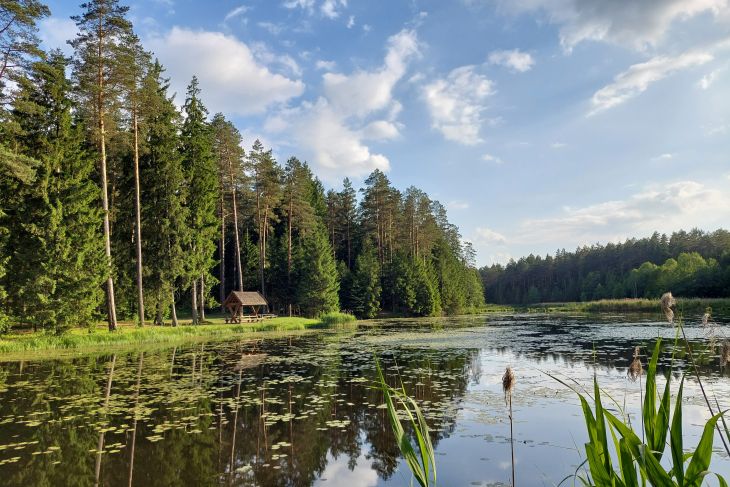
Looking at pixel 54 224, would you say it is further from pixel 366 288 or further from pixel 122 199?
pixel 366 288

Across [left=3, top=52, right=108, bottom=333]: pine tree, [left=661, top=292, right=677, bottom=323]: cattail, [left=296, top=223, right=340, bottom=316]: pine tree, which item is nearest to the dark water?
[left=661, top=292, right=677, bottom=323]: cattail

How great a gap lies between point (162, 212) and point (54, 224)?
9.45 meters

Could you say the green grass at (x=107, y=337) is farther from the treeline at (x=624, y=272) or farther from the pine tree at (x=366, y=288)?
the treeline at (x=624, y=272)

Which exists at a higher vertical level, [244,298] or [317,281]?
[317,281]

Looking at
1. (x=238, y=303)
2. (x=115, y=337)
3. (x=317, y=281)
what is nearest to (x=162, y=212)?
(x=238, y=303)

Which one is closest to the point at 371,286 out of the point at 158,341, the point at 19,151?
the point at 158,341

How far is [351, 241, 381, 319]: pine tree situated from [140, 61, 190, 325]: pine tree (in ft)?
78.2

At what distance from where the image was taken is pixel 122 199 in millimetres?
33625

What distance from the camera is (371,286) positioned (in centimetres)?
5284

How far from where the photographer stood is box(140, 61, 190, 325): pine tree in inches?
1266

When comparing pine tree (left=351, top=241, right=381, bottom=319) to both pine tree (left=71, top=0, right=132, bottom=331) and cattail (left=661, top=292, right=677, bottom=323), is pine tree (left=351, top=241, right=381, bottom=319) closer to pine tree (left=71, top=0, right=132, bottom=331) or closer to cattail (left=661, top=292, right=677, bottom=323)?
pine tree (left=71, top=0, right=132, bottom=331)

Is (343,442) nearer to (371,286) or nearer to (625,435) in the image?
(625,435)

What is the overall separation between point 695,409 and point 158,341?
1005 inches

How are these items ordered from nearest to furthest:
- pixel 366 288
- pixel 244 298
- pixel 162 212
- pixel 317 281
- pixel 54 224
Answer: pixel 54 224, pixel 162 212, pixel 244 298, pixel 317 281, pixel 366 288
